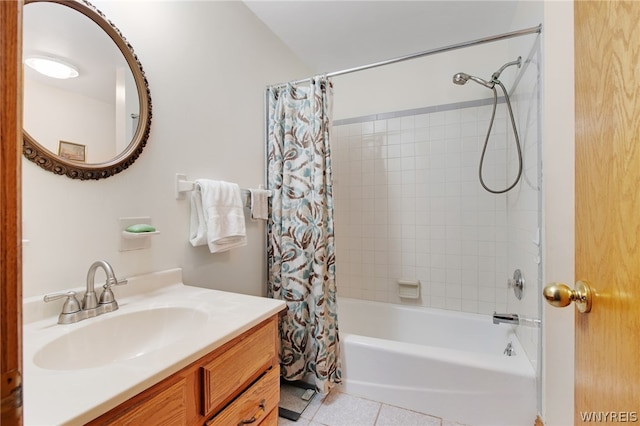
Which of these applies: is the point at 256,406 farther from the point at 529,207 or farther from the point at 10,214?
the point at 529,207

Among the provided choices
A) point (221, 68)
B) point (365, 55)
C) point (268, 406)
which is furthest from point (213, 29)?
point (268, 406)

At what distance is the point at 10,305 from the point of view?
0.26m

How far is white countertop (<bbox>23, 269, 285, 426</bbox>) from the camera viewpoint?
0.48 metres

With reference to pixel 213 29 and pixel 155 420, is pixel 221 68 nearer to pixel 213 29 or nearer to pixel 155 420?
pixel 213 29

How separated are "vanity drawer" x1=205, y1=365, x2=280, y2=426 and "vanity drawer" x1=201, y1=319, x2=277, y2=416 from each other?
21mm

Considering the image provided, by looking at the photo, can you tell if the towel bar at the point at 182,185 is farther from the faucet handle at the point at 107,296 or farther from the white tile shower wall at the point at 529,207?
the white tile shower wall at the point at 529,207

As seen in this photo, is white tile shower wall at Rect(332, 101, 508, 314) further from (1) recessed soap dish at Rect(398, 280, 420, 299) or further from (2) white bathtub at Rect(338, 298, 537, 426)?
(2) white bathtub at Rect(338, 298, 537, 426)

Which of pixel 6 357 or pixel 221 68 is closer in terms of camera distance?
pixel 6 357

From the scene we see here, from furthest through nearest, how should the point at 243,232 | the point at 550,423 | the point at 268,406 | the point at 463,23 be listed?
the point at 463,23 → the point at 243,232 → the point at 550,423 → the point at 268,406

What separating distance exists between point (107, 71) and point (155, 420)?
3.69ft

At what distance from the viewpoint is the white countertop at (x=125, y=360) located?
1.58ft

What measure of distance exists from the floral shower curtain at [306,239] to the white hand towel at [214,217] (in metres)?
0.40

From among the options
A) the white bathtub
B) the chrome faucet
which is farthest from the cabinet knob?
the white bathtub

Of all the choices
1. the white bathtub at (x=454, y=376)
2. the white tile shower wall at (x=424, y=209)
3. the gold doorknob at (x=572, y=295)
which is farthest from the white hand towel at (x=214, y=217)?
the white tile shower wall at (x=424, y=209)
